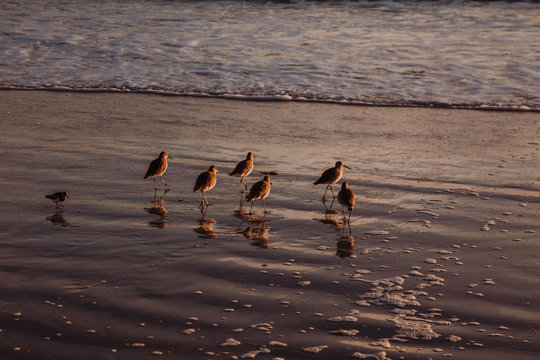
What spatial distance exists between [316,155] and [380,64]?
813 cm

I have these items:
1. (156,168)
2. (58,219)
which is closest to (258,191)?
(156,168)

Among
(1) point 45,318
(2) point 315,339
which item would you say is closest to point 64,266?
(1) point 45,318

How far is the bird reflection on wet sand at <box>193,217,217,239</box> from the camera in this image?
761 cm

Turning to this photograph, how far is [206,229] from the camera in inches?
308

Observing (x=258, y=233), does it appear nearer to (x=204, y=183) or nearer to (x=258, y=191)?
(x=258, y=191)

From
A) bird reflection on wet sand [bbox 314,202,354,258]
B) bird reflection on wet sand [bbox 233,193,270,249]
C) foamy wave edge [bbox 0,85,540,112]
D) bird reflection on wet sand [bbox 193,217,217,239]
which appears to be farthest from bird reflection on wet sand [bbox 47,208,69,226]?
foamy wave edge [bbox 0,85,540,112]

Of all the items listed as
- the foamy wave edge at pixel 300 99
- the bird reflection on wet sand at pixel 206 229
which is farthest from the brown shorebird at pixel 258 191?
the foamy wave edge at pixel 300 99

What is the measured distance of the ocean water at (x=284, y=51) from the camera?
1612cm

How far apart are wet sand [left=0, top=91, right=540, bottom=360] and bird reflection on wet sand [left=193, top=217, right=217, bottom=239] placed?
0.03 meters

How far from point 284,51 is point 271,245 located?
1359 centimetres

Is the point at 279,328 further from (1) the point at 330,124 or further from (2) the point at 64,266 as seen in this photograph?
(1) the point at 330,124

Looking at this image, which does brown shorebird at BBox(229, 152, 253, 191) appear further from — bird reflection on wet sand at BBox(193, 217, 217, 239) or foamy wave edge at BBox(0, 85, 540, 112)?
foamy wave edge at BBox(0, 85, 540, 112)

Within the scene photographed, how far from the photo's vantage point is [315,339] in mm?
5363

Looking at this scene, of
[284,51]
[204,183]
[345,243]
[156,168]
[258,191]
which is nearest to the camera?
[345,243]
